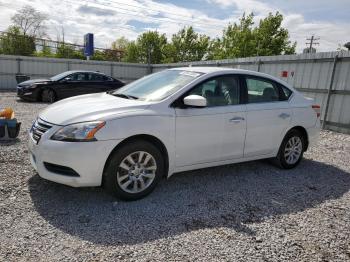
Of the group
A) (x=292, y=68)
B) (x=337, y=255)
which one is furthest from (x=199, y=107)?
(x=292, y=68)

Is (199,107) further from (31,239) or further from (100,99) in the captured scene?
(31,239)

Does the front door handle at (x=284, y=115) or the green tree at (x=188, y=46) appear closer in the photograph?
the front door handle at (x=284, y=115)

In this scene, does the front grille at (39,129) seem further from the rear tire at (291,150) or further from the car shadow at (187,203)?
the rear tire at (291,150)

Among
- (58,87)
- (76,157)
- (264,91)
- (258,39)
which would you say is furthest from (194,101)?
(258,39)

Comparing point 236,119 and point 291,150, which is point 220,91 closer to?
point 236,119

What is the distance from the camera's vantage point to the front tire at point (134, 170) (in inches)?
137

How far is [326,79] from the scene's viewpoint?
30.6 feet

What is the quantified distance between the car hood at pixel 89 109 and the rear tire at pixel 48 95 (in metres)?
8.89

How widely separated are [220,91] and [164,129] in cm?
116

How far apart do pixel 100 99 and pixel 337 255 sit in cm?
332

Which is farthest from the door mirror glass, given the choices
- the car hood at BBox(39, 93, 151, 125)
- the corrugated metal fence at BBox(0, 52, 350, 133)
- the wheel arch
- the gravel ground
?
the wheel arch

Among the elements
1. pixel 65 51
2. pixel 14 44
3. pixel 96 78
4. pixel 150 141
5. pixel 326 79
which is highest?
pixel 14 44

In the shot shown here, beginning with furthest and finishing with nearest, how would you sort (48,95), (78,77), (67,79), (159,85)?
(78,77), (67,79), (48,95), (159,85)

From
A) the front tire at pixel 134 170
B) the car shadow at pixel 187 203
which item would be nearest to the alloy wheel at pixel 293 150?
the car shadow at pixel 187 203
